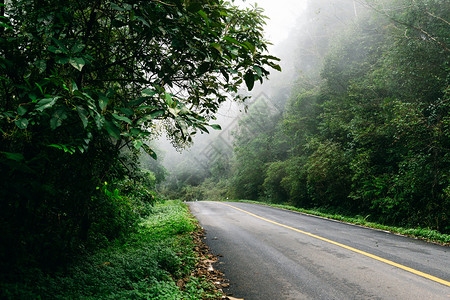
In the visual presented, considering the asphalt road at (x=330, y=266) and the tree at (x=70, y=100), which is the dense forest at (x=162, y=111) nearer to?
the tree at (x=70, y=100)

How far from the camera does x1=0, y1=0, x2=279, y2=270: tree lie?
1.82m

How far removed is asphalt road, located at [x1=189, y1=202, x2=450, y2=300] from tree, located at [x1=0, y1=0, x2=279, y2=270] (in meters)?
2.57

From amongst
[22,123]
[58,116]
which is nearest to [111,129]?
[58,116]

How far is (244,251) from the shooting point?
5453mm

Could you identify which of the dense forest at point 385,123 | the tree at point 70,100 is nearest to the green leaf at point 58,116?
the tree at point 70,100

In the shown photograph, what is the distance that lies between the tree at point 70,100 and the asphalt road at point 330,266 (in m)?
2.57

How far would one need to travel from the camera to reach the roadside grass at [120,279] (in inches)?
92.9

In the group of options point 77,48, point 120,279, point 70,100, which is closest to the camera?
point 70,100

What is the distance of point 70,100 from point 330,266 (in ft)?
15.4

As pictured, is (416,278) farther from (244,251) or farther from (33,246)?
(33,246)

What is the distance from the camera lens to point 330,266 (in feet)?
14.3

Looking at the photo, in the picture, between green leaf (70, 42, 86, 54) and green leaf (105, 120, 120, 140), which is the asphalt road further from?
green leaf (70, 42, 86, 54)

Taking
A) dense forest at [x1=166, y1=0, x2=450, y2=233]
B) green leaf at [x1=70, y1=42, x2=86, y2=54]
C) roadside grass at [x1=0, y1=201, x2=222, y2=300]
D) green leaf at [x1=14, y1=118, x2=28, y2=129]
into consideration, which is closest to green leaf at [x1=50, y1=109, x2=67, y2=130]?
green leaf at [x1=14, y1=118, x2=28, y2=129]

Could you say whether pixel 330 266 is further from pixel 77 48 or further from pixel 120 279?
pixel 77 48
